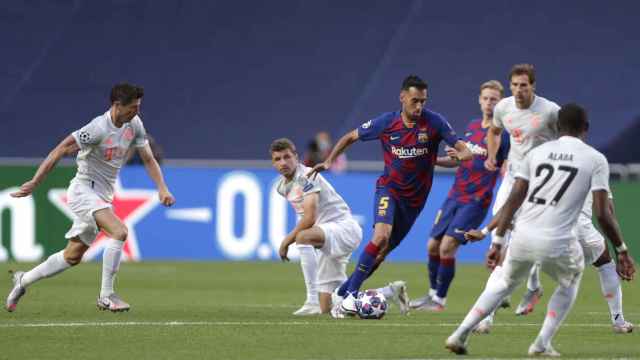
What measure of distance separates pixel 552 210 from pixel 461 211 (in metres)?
5.78

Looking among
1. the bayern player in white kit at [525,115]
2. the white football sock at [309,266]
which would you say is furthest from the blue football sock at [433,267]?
the bayern player in white kit at [525,115]

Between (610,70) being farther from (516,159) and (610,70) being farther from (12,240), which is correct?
(516,159)

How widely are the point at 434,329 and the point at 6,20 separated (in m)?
20.8

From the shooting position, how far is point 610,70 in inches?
1187

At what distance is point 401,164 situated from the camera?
1295 centimetres

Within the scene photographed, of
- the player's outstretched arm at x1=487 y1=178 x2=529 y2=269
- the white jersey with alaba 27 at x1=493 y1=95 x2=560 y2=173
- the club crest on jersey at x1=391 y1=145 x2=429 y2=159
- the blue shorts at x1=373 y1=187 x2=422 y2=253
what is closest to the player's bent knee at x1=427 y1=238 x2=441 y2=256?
the blue shorts at x1=373 y1=187 x2=422 y2=253

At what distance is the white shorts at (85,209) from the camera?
1268 cm

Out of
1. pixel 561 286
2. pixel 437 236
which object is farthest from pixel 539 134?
pixel 437 236

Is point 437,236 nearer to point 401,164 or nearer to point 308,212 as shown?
point 401,164

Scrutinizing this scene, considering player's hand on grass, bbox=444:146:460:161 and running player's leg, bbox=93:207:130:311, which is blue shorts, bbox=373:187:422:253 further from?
running player's leg, bbox=93:207:130:311

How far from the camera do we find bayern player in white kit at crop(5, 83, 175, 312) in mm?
12445

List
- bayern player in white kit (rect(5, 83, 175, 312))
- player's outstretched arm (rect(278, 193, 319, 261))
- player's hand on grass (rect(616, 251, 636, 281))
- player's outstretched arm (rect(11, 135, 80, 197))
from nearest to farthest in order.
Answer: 1. player's hand on grass (rect(616, 251, 636, 281))
2. player's outstretched arm (rect(11, 135, 80, 197))
3. bayern player in white kit (rect(5, 83, 175, 312))
4. player's outstretched arm (rect(278, 193, 319, 261))

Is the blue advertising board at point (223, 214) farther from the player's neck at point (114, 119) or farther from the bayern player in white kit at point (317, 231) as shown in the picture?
the player's neck at point (114, 119)

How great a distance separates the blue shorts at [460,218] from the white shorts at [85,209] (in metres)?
3.65
